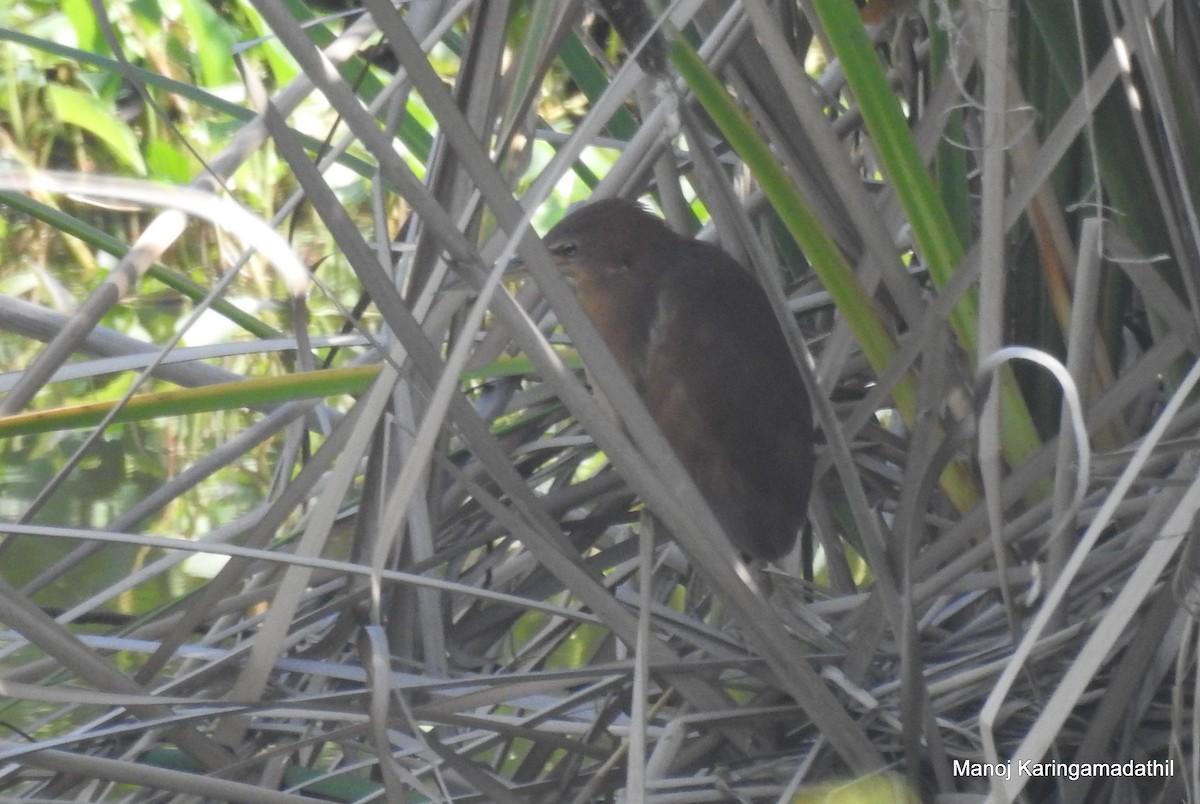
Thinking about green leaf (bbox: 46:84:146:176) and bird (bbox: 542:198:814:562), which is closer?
bird (bbox: 542:198:814:562)

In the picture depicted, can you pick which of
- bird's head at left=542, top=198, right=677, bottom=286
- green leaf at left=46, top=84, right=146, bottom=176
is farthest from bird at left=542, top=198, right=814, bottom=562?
green leaf at left=46, top=84, right=146, bottom=176

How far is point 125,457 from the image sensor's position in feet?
8.38

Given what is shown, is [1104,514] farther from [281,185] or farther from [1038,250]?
[281,185]

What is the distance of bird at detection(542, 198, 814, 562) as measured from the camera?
142 centimetres

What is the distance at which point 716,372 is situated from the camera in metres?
1.49

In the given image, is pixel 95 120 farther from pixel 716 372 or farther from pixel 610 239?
pixel 716 372

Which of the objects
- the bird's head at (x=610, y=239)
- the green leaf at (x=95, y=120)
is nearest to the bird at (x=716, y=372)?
the bird's head at (x=610, y=239)

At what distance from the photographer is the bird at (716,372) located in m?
1.42

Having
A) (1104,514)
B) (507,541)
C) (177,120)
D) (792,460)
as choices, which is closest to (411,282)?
(507,541)

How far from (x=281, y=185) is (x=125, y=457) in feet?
2.97

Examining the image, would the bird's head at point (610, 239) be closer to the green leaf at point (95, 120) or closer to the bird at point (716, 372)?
the bird at point (716, 372)

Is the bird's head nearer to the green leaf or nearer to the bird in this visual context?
the bird

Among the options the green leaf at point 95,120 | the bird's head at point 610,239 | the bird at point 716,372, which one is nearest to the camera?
the bird at point 716,372

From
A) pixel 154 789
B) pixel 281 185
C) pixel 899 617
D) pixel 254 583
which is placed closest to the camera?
pixel 899 617
